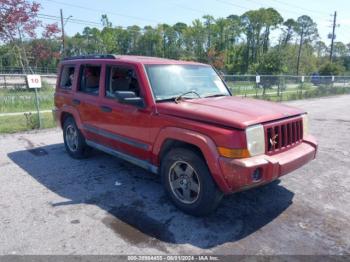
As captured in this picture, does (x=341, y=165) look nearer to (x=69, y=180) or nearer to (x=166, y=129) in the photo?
(x=166, y=129)

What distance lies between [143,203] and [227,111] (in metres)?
1.66

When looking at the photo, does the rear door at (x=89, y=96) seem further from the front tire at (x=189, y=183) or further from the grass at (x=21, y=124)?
the grass at (x=21, y=124)

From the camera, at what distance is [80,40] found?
235ft

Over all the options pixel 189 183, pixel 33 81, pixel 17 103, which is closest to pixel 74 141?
pixel 33 81

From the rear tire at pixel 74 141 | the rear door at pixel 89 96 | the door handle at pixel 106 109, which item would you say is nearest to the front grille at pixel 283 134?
the door handle at pixel 106 109

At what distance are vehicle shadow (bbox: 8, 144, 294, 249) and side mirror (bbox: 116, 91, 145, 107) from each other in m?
1.31

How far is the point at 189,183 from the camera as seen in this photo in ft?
12.3

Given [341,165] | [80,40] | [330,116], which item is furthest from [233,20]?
[341,165]

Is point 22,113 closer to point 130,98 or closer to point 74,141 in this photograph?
point 74,141

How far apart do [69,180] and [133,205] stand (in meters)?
1.39

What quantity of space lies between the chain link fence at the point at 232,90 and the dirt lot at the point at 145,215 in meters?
4.08

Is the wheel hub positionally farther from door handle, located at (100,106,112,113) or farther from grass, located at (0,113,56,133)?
grass, located at (0,113,56,133)

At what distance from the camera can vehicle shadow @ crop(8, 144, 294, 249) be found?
11.1 ft

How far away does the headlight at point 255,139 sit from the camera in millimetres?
3252
